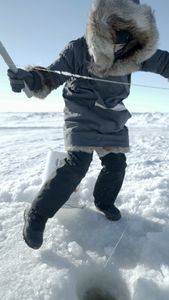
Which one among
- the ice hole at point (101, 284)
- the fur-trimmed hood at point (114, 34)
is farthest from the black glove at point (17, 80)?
the ice hole at point (101, 284)

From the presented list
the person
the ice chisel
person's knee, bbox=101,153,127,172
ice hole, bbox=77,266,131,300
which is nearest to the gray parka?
the person

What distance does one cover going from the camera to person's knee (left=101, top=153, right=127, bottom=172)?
2656 millimetres

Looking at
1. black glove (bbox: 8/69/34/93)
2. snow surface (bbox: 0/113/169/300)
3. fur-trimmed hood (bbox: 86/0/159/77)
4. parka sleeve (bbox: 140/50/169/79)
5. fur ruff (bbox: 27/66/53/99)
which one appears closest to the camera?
snow surface (bbox: 0/113/169/300)

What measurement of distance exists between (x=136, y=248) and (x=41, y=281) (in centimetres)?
70

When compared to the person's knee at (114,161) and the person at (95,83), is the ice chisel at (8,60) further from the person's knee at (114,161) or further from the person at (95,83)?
the person's knee at (114,161)

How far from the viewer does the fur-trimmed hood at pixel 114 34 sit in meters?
2.30

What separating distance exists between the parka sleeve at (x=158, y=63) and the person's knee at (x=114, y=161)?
0.66m

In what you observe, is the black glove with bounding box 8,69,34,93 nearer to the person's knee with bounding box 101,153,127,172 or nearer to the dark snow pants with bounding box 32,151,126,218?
the dark snow pants with bounding box 32,151,126,218

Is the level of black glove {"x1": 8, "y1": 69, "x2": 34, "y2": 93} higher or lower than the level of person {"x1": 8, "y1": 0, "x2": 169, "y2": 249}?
higher

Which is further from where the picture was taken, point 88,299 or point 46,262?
point 46,262

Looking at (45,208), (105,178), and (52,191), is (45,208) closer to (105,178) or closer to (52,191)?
(52,191)

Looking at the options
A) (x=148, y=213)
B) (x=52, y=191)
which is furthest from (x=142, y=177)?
(x=52, y=191)

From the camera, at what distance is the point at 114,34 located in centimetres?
237

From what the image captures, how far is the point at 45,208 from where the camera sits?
232cm
